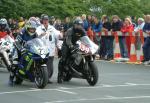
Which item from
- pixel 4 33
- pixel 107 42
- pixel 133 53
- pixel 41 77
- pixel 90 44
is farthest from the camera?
pixel 107 42

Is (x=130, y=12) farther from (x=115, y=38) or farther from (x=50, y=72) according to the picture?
(x=50, y=72)

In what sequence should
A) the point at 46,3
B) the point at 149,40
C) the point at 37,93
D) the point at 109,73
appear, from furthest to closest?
1. the point at 46,3
2. the point at 149,40
3. the point at 109,73
4. the point at 37,93

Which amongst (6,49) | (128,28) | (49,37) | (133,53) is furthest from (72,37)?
(128,28)

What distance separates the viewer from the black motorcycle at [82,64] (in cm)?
1651

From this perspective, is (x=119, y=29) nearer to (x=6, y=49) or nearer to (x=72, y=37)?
(x=6, y=49)

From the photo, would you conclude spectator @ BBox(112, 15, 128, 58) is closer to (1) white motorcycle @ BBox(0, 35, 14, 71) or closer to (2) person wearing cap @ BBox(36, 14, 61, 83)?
(1) white motorcycle @ BBox(0, 35, 14, 71)

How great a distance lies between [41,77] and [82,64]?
149cm

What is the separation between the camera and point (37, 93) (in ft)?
49.4

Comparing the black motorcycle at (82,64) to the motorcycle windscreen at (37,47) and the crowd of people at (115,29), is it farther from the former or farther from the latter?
the crowd of people at (115,29)

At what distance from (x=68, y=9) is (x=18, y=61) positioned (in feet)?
118

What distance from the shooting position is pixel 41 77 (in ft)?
51.8

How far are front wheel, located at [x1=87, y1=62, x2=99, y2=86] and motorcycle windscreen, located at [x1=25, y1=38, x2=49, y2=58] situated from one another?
1270 millimetres

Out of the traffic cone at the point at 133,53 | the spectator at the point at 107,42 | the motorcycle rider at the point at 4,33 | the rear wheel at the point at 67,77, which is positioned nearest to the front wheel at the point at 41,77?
the rear wheel at the point at 67,77

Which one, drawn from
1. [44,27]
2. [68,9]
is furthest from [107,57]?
[68,9]
